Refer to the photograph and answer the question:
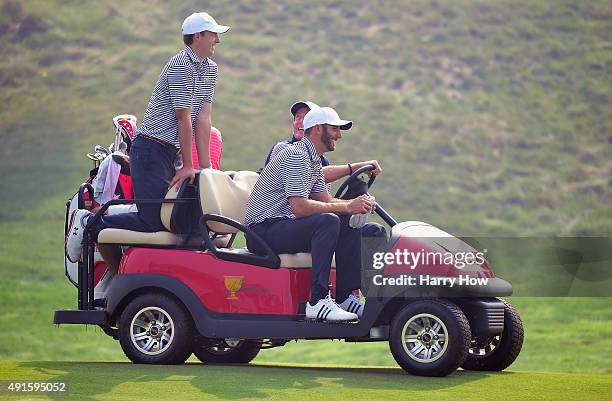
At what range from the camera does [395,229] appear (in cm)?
888

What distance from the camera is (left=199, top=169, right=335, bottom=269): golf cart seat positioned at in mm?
8906

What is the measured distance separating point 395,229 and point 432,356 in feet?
2.82

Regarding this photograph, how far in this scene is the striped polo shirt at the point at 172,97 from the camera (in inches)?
364

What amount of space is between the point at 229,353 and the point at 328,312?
1.79m

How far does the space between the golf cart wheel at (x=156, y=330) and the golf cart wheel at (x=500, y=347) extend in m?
1.87

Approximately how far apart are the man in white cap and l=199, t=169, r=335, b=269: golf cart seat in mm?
161

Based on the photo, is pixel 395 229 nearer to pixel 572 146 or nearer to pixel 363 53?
pixel 572 146

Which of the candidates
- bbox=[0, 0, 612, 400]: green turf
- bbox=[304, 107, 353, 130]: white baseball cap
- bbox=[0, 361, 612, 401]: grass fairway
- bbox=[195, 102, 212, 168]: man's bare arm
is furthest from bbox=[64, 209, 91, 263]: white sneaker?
bbox=[0, 0, 612, 400]: green turf

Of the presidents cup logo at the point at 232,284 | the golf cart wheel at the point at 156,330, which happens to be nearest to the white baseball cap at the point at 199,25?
the presidents cup logo at the point at 232,284

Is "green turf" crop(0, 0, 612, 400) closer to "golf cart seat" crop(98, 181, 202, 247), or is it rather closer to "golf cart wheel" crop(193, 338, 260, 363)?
"golf cart wheel" crop(193, 338, 260, 363)

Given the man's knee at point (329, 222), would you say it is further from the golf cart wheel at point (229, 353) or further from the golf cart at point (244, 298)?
the golf cart wheel at point (229, 353)

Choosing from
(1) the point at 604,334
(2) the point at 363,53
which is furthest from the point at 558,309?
(2) the point at 363,53

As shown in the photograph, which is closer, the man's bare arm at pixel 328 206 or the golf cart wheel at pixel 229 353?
the man's bare arm at pixel 328 206

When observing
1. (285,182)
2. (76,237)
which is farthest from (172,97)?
(76,237)
